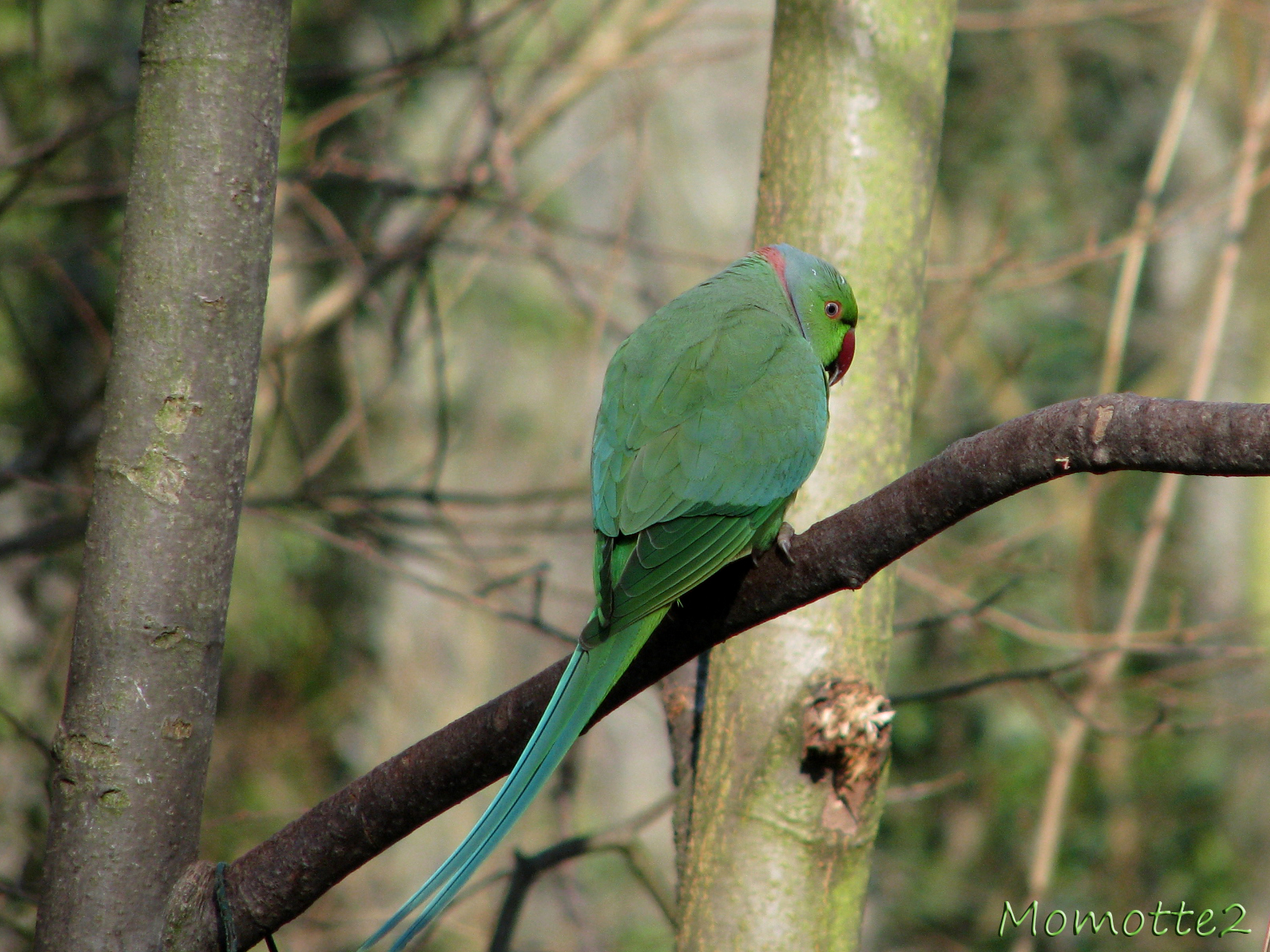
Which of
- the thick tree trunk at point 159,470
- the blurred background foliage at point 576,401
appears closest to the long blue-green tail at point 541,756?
the thick tree trunk at point 159,470

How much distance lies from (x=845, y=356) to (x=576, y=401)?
3.44m

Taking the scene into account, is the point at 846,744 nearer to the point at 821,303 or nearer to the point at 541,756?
the point at 541,756

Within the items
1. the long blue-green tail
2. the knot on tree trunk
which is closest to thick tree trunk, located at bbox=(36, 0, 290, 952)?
the long blue-green tail

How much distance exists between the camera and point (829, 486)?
1.99m

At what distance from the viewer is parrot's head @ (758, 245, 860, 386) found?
207 centimetres

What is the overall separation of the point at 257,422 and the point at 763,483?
399cm

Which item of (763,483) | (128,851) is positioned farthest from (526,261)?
(128,851)

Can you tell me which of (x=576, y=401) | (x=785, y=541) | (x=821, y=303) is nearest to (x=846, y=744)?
(x=785, y=541)

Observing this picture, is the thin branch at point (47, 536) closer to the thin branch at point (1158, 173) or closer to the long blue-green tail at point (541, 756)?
the long blue-green tail at point (541, 756)

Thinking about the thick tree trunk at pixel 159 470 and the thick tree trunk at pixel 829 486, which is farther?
the thick tree trunk at pixel 829 486

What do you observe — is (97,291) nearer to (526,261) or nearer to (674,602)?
(526,261)

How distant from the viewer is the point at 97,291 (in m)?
4.48

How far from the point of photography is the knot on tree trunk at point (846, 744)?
182 centimetres

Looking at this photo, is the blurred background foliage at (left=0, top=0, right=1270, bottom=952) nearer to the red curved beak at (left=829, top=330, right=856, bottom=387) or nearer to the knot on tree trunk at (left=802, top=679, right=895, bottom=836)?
the knot on tree trunk at (left=802, top=679, right=895, bottom=836)
